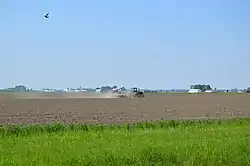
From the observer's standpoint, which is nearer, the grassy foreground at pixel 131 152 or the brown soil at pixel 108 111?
the grassy foreground at pixel 131 152

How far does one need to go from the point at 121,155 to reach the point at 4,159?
2.95 meters

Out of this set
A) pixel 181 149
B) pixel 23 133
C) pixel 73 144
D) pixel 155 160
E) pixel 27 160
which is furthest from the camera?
pixel 23 133

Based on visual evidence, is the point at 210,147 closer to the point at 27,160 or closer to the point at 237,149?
the point at 237,149

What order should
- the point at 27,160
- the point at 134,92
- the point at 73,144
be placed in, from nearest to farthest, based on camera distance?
the point at 27,160, the point at 73,144, the point at 134,92

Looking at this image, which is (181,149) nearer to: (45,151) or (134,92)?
(45,151)

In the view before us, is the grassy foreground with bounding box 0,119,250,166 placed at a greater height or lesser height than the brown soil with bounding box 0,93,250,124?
lesser

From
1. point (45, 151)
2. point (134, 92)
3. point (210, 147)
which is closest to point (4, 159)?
point (45, 151)

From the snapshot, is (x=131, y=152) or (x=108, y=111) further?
(x=108, y=111)

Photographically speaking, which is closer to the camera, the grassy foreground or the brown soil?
the grassy foreground

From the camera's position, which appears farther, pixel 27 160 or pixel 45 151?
pixel 45 151

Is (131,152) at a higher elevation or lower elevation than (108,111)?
lower

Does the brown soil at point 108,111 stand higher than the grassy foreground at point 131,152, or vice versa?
the brown soil at point 108,111

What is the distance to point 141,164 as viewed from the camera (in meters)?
12.9

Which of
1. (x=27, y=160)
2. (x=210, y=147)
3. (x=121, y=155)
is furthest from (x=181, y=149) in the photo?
(x=27, y=160)
